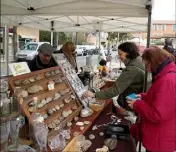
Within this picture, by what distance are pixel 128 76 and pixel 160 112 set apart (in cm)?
72

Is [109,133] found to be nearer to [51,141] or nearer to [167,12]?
[51,141]

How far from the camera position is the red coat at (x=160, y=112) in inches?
56.3

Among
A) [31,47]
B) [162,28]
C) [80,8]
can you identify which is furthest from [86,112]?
[162,28]

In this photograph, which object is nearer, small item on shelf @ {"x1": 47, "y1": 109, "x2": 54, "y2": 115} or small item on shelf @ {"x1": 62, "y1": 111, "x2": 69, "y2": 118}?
small item on shelf @ {"x1": 47, "y1": 109, "x2": 54, "y2": 115}

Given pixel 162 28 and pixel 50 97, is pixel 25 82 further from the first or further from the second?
pixel 162 28

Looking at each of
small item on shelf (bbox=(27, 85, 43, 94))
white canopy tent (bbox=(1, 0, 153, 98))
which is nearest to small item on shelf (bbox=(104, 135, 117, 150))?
small item on shelf (bbox=(27, 85, 43, 94))

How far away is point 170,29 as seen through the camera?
2577 centimetres

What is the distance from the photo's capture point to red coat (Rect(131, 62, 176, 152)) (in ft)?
4.69

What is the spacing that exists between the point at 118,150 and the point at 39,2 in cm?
184

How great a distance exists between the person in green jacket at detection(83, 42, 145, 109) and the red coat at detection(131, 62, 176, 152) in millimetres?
498

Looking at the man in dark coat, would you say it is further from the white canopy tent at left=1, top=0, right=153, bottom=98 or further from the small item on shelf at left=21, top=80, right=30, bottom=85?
the small item on shelf at left=21, top=80, right=30, bottom=85

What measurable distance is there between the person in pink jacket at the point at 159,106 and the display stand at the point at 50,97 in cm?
54

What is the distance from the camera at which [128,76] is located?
212cm

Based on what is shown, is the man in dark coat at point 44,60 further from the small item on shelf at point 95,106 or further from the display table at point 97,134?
the display table at point 97,134
